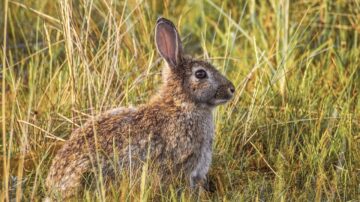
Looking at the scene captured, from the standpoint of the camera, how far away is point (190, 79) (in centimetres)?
499

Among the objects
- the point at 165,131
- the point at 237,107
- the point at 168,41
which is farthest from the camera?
the point at 237,107

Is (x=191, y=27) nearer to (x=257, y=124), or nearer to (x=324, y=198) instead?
(x=257, y=124)

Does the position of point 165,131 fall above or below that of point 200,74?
below

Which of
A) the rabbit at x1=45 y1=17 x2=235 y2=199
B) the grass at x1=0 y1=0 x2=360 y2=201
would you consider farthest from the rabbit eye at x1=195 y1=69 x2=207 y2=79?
the grass at x1=0 y1=0 x2=360 y2=201

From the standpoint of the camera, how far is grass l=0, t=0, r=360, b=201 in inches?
175

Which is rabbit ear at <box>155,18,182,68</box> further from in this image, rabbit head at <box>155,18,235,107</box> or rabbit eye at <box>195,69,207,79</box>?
rabbit eye at <box>195,69,207,79</box>

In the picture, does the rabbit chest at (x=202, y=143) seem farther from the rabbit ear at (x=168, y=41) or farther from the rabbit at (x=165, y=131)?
the rabbit ear at (x=168, y=41)

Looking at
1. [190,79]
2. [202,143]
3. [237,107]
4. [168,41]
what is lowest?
[202,143]

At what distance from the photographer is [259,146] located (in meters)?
4.93

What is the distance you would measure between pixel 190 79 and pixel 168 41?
0.84 ft

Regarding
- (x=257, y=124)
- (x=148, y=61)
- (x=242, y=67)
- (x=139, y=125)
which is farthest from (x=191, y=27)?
(x=139, y=125)

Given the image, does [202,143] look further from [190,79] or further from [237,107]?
[237,107]

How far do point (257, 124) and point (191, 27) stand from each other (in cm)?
209

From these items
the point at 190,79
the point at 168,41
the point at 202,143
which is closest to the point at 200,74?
the point at 190,79
